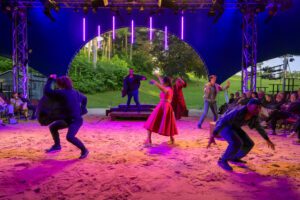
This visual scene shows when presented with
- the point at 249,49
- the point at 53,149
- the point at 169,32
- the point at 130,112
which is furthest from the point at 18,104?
the point at 249,49

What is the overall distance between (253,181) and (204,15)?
13.2 metres

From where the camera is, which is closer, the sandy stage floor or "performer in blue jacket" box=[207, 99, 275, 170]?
the sandy stage floor

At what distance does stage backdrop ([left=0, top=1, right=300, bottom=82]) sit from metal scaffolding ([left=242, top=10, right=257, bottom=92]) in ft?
6.26

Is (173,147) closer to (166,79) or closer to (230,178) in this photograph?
(166,79)

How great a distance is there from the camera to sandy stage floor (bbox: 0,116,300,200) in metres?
4.45

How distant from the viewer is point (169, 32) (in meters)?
17.4

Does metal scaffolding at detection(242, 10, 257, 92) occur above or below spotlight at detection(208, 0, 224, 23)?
below

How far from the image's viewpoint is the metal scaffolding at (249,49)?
1423 centimetres

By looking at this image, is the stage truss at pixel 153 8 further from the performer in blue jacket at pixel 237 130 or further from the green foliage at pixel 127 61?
the green foliage at pixel 127 61

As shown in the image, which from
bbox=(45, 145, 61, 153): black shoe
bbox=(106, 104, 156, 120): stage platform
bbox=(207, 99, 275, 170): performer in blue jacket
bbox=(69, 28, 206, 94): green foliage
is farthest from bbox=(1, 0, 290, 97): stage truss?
bbox=(69, 28, 206, 94): green foliage

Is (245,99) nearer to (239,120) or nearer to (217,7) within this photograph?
(217,7)

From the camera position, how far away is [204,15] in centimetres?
1694

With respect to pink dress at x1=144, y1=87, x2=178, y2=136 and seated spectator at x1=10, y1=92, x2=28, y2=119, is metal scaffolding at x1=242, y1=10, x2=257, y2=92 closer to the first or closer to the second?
pink dress at x1=144, y1=87, x2=178, y2=136

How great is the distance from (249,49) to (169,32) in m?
4.43
